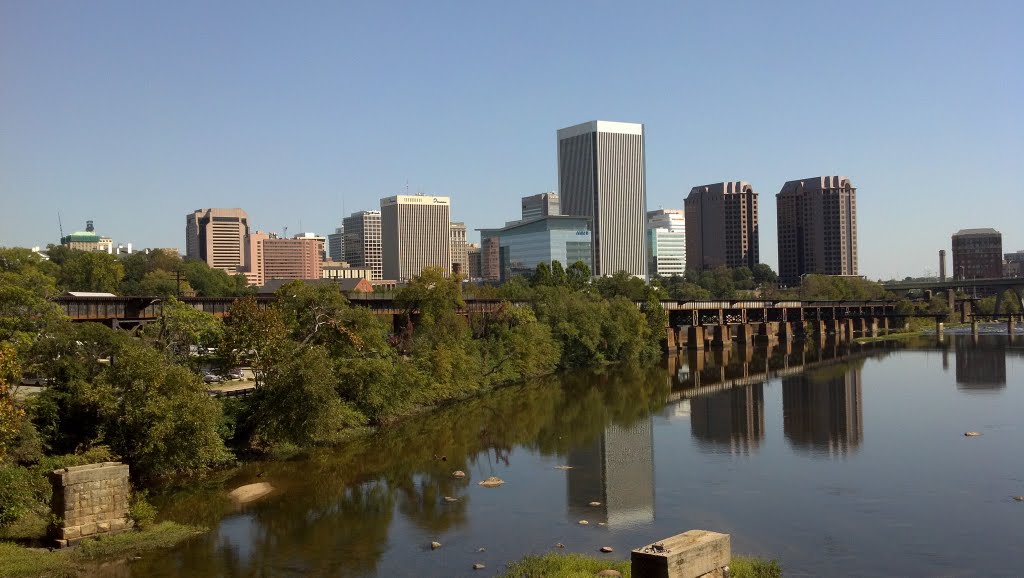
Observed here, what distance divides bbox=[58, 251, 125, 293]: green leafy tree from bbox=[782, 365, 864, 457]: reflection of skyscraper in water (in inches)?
3587

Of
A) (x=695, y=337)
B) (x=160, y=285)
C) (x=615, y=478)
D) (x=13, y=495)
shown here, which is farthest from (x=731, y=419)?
(x=160, y=285)

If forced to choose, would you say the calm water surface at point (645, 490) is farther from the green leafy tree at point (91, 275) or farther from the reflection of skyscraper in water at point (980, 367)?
the green leafy tree at point (91, 275)

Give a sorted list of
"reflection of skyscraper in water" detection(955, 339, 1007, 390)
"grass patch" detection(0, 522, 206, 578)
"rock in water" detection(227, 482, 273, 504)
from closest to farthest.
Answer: "grass patch" detection(0, 522, 206, 578)
"rock in water" detection(227, 482, 273, 504)
"reflection of skyscraper in water" detection(955, 339, 1007, 390)

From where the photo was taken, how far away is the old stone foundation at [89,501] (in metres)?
30.8

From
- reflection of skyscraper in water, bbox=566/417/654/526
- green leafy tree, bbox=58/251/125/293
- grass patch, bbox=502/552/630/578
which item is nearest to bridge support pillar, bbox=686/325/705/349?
reflection of skyscraper in water, bbox=566/417/654/526

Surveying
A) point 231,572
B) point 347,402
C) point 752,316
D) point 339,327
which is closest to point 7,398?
point 231,572

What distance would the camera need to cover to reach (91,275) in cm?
12138

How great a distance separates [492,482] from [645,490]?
24.5 feet

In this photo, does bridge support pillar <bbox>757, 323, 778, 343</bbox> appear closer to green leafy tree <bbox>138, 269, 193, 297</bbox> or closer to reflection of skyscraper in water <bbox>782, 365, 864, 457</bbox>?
reflection of skyscraper in water <bbox>782, 365, 864, 457</bbox>

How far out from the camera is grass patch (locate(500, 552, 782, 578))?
2781 cm

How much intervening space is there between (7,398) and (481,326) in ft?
197

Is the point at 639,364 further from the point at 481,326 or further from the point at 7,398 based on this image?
the point at 7,398

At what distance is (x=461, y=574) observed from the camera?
94.7 feet

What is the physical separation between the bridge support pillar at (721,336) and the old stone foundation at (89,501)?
114633 millimetres
